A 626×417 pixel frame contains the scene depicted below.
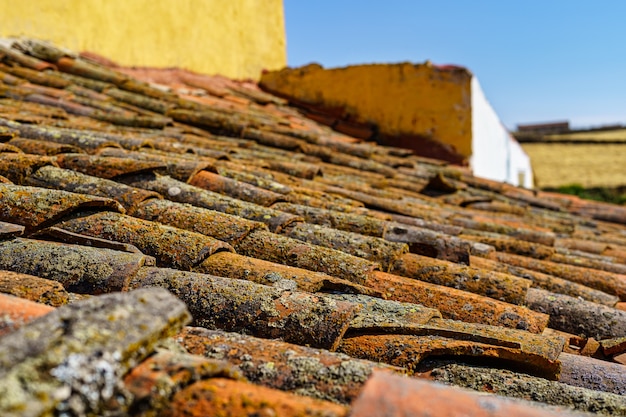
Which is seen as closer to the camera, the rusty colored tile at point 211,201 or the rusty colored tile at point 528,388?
the rusty colored tile at point 528,388

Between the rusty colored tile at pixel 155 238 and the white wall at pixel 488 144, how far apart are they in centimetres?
550

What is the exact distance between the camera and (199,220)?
7.15 feet

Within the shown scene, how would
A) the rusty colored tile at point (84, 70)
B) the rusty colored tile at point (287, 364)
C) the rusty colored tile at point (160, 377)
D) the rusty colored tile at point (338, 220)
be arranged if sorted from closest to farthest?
1. the rusty colored tile at point (160, 377)
2. the rusty colored tile at point (287, 364)
3. the rusty colored tile at point (338, 220)
4. the rusty colored tile at point (84, 70)

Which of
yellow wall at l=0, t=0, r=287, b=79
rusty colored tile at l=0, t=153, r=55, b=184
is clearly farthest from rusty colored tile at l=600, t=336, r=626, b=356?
yellow wall at l=0, t=0, r=287, b=79

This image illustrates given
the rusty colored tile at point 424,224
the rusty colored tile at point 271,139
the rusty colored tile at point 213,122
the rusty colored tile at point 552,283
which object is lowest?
the rusty colored tile at point 552,283

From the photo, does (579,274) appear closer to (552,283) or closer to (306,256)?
(552,283)

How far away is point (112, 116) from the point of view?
4.27 meters

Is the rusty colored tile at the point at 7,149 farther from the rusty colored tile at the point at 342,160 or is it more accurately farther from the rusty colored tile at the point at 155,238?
the rusty colored tile at the point at 342,160

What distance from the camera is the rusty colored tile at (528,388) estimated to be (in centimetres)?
133

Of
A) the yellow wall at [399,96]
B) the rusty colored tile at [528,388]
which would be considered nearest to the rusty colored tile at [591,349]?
the rusty colored tile at [528,388]

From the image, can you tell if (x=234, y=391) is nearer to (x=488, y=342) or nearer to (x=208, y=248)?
(x=488, y=342)

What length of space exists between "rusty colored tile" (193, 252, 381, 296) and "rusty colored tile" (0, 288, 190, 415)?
838mm

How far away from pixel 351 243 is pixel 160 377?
1.54m

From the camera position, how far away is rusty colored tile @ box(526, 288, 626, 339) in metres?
2.14
